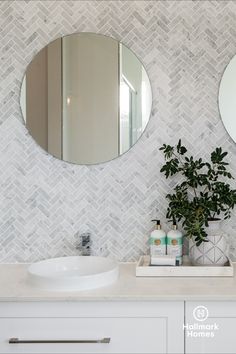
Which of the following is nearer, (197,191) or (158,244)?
(158,244)

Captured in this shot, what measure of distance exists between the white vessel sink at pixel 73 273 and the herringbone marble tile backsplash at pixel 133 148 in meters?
0.13

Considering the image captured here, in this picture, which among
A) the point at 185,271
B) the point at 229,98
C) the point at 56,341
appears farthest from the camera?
the point at 229,98

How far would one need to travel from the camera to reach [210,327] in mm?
1455

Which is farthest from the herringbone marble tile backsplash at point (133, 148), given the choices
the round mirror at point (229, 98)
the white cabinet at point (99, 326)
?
the white cabinet at point (99, 326)

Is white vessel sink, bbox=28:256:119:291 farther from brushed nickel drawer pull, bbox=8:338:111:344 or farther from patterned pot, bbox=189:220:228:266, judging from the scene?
patterned pot, bbox=189:220:228:266

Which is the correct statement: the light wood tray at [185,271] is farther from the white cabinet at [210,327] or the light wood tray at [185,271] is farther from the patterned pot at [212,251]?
the white cabinet at [210,327]

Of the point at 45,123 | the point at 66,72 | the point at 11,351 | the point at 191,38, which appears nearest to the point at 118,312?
the point at 11,351

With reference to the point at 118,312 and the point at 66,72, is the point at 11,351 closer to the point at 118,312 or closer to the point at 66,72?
the point at 118,312

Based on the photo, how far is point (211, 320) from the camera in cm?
145

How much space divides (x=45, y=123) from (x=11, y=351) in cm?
105

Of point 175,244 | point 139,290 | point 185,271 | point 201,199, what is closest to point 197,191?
point 201,199

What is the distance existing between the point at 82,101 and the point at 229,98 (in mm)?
731

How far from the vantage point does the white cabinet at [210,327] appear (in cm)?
145

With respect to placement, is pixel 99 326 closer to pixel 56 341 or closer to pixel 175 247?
pixel 56 341
